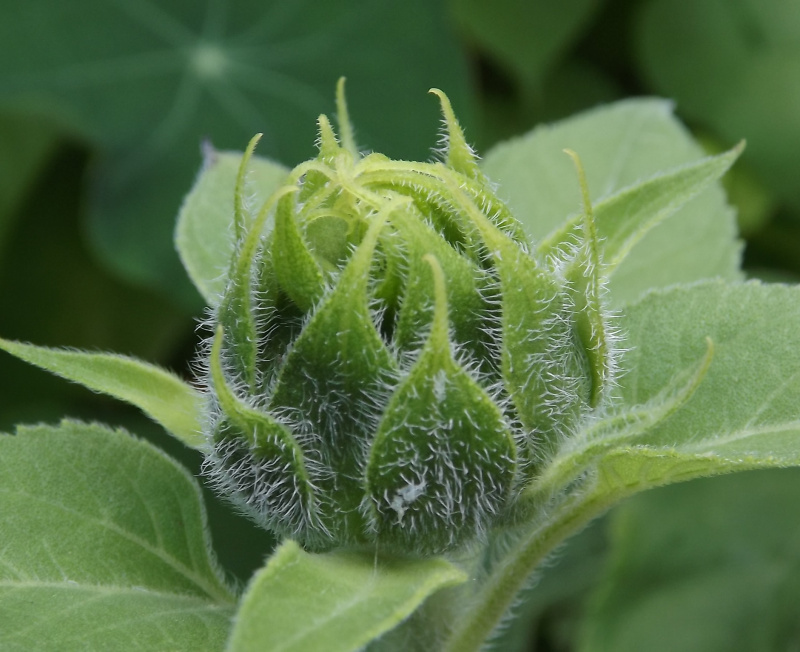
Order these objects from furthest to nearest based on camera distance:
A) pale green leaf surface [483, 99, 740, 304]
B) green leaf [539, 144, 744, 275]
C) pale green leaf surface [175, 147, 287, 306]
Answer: pale green leaf surface [483, 99, 740, 304]
pale green leaf surface [175, 147, 287, 306]
green leaf [539, 144, 744, 275]

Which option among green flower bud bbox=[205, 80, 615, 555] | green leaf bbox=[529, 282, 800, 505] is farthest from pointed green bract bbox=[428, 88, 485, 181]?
green leaf bbox=[529, 282, 800, 505]

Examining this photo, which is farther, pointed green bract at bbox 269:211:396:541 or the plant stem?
the plant stem

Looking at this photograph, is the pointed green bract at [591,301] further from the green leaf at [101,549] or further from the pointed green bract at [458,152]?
the green leaf at [101,549]

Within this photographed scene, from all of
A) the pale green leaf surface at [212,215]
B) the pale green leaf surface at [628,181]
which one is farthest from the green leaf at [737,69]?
the pale green leaf surface at [212,215]

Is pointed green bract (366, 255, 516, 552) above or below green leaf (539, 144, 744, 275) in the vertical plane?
below

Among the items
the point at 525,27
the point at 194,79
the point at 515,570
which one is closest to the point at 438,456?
the point at 515,570

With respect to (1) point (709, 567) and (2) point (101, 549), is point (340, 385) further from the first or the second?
(1) point (709, 567)

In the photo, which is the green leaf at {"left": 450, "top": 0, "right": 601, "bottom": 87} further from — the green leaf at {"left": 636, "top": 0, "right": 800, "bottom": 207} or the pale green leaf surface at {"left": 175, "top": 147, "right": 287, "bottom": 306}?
the pale green leaf surface at {"left": 175, "top": 147, "right": 287, "bottom": 306}
